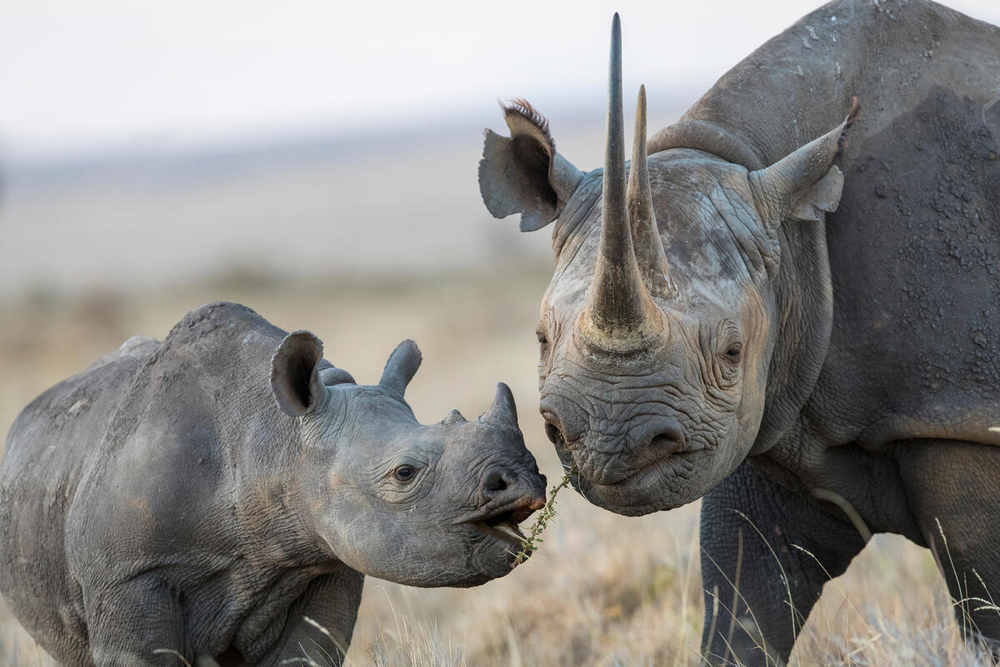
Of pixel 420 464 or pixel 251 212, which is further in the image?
pixel 251 212

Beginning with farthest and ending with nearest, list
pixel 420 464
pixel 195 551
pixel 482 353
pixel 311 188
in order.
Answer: pixel 311 188
pixel 482 353
pixel 195 551
pixel 420 464

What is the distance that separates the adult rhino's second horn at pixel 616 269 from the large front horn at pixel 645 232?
156 millimetres

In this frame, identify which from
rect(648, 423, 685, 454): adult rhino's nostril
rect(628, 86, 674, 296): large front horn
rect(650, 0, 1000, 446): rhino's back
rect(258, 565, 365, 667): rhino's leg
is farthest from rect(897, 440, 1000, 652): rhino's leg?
rect(258, 565, 365, 667): rhino's leg

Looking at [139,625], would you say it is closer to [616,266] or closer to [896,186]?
[616,266]

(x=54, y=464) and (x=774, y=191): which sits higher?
(x=774, y=191)

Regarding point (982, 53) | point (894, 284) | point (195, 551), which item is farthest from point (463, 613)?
point (982, 53)

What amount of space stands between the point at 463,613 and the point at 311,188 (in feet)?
358

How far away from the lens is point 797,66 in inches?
207

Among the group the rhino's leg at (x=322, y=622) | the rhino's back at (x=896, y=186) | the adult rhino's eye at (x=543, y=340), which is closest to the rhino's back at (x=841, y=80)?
the rhino's back at (x=896, y=186)

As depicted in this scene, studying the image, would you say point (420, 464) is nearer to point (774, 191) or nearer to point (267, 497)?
point (267, 497)

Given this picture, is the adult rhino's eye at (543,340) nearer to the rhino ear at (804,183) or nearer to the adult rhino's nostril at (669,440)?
the adult rhino's nostril at (669,440)

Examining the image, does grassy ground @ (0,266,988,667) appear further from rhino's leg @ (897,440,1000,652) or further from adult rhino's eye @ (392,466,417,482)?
adult rhino's eye @ (392,466,417,482)

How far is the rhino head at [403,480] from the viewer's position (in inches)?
170

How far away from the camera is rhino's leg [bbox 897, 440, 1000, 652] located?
484cm
